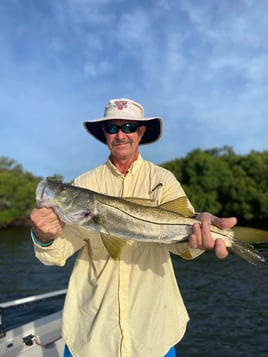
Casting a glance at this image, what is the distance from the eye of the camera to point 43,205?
3.23 metres

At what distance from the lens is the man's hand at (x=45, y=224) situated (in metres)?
3.08

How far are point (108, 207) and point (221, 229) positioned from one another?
1041mm

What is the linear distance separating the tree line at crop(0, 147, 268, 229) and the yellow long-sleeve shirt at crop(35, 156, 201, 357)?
45.0m

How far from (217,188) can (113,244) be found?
5144 cm

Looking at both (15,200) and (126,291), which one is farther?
(15,200)

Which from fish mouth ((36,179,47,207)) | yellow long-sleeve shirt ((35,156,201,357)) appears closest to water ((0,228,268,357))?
yellow long-sleeve shirt ((35,156,201,357))

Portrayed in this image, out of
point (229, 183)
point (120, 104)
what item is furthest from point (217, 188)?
point (120, 104)

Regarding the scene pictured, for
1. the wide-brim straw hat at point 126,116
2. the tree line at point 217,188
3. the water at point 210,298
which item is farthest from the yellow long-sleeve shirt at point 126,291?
the tree line at point 217,188

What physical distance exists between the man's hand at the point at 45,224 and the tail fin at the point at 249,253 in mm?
1598

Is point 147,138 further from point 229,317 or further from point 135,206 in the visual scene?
point 229,317

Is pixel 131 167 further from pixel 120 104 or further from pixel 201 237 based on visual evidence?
pixel 201 237

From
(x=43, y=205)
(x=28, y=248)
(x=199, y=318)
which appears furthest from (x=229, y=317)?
(x=28, y=248)

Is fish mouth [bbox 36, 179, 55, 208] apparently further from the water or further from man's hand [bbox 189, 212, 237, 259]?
the water

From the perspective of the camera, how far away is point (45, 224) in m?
3.10
